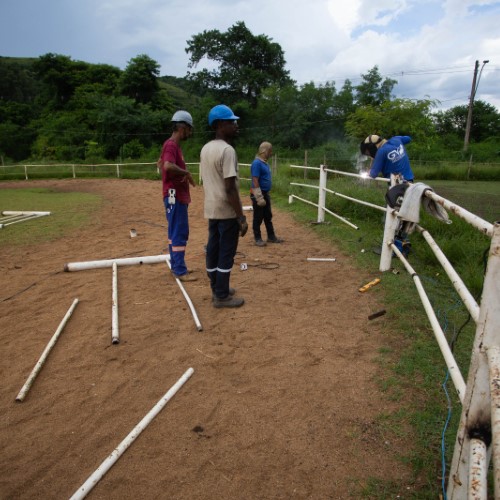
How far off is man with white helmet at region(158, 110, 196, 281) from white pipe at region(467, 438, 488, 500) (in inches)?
135

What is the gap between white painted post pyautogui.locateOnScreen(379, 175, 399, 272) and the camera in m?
4.09

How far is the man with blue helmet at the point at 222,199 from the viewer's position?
10.5 feet

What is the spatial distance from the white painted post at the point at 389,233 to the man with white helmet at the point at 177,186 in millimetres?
2266

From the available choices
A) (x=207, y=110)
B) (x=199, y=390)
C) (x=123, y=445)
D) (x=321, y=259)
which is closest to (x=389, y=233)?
(x=321, y=259)

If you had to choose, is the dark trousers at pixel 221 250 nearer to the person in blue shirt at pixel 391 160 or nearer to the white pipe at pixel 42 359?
the white pipe at pixel 42 359

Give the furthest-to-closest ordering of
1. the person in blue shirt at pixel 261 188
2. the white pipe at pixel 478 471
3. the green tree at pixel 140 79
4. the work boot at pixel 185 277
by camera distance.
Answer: the green tree at pixel 140 79
the person in blue shirt at pixel 261 188
the work boot at pixel 185 277
the white pipe at pixel 478 471

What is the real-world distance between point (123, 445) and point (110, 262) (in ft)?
10.6

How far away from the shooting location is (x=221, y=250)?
350 centimetres

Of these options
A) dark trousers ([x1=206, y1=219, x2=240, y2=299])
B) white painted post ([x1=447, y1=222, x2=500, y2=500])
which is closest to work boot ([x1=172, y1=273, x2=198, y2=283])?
dark trousers ([x1=206, y1=219, x2=240, y2=299])

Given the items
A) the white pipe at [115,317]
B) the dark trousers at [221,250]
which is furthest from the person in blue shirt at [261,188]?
the white pipe at [115,317]

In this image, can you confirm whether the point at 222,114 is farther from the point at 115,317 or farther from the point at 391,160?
the point at 391,160

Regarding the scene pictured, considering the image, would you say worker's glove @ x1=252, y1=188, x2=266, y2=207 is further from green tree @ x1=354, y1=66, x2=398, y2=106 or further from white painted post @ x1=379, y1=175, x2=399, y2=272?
green tree @ x1=354, y1=66, x2=398, y2=106

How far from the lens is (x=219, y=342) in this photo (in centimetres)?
296

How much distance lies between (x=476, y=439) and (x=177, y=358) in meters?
2.01
